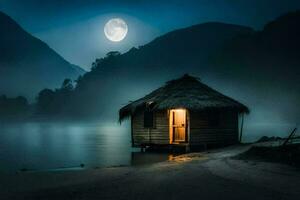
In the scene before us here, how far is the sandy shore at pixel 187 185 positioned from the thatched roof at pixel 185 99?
11247 mm

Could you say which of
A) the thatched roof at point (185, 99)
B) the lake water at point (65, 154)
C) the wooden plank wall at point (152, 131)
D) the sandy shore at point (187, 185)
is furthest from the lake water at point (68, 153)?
the sandy shore at point (187, 185)

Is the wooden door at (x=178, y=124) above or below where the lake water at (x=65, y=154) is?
above

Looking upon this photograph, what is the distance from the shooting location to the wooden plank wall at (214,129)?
30.2 m

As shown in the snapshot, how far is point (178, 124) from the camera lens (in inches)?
1247

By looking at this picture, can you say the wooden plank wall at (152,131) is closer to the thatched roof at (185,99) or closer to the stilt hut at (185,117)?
the stilt hut at (185,117)

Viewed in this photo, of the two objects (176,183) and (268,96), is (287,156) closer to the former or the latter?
(176,183)

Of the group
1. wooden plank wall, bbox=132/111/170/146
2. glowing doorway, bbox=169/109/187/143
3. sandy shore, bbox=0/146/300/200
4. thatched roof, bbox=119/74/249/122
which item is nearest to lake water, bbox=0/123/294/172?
wooden plank wall, bbox=132/111/170/146

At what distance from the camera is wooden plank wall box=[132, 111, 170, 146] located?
102ft

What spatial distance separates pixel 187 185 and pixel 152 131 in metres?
18.1

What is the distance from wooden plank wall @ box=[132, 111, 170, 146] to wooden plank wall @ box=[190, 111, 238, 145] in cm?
202

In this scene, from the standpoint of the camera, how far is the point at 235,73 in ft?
554

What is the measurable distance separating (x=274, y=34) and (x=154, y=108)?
148965mm

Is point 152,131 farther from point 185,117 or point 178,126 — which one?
point 185,117

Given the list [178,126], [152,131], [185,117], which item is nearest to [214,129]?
[185,117]
